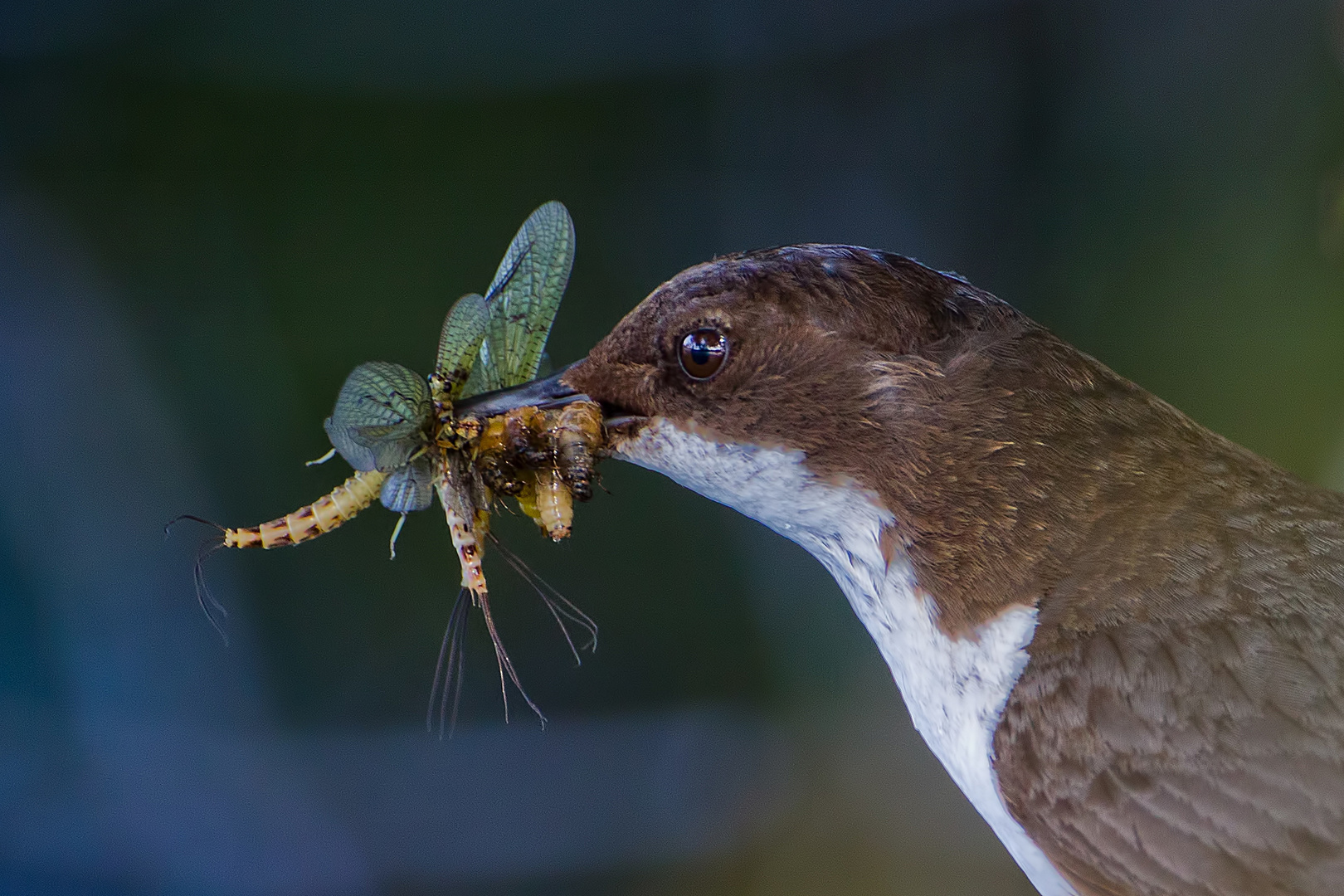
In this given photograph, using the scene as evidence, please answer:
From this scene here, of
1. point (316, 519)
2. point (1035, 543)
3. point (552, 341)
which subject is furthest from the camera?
point (552, 341)

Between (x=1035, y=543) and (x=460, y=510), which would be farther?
(x=460, y=510)

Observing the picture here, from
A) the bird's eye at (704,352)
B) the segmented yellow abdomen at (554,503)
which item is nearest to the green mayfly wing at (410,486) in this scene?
the segmented yellow abdomen at (554,503)

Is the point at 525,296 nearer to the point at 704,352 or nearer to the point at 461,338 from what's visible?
the point at 461,338

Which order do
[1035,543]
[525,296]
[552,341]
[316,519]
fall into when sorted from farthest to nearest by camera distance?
[552,341] → [525,296] → [316,519] → [1035,543]

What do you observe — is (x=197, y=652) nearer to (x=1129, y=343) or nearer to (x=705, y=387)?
A: (x=705, y=387)

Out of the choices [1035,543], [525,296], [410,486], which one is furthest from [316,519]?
[1035,543]

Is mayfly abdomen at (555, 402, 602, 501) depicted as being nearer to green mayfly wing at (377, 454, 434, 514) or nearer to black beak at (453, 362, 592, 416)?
black beak at (453, 362, 592, 416)
